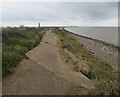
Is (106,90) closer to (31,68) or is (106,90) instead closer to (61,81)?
(61,81)

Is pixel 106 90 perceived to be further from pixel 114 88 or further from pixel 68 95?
pixel 68 95

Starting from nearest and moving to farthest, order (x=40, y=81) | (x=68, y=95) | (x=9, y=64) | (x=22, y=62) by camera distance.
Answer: (x=68, y=95) → (x=40, y=81) → (x=9, y=64) → (x=22, y=62)

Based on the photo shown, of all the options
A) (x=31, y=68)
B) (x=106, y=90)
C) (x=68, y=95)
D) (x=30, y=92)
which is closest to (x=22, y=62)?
(x=31, y=68)

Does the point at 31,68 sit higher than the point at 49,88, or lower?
higher

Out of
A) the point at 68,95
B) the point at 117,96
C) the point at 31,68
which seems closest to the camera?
the point at 117,96

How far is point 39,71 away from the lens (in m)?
5.34

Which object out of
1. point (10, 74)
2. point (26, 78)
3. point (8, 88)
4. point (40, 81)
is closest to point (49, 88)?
point (40, 81)

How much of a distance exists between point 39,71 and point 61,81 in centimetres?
140

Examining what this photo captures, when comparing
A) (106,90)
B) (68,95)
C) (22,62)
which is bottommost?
(68,95)

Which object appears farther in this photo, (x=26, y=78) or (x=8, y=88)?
(x=26, y=78)

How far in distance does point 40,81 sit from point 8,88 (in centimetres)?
131

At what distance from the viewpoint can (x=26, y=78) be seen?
15.3ft

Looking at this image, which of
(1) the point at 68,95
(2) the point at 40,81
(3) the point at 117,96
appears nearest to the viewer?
(3) the point at 117,96

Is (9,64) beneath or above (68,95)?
above
